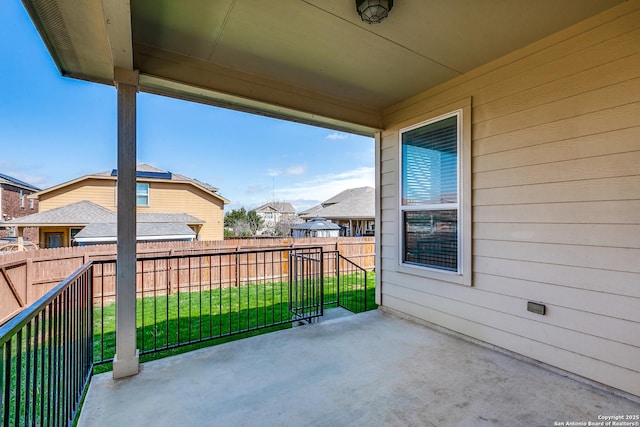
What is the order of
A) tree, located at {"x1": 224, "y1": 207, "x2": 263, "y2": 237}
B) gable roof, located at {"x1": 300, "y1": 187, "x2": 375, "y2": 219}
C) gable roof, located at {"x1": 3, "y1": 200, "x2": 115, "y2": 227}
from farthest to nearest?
tree, located at {"x1": 224, "y1": 207, "x2": 263, "y2": 237}
gable roof, located at {"x1": 300, "y1": 187, "x2": 375, "y2": 219}
gable roof, located at {"x1": 3, "y1": 200, "x2": 115, "y2": 227}

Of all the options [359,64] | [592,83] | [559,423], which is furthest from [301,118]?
[559,423]

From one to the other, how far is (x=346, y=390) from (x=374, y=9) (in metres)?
2.61

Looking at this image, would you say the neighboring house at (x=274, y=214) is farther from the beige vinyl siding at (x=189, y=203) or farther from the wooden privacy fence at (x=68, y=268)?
the wooden privacy fence at (x=68, y=268)

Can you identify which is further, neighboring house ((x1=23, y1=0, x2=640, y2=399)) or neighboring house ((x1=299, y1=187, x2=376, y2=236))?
neighboring house ((x1=299, y1=187, x2=376, y2=236))

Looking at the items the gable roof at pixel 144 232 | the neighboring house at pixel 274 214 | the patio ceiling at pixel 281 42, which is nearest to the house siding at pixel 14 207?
the gable roof at pixel 144 232

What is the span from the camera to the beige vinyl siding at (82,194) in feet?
32.0

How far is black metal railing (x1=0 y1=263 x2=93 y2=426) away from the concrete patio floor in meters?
0.26

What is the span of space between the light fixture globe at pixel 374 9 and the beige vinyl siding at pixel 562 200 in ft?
4.76

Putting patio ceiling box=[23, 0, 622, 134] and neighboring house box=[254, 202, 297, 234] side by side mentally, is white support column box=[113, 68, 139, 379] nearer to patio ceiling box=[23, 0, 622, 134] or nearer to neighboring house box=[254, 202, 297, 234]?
patio ceiling box=[23, 0, 622, 134]

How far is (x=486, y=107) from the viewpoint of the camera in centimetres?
280

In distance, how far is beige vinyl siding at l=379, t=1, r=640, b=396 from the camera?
1999mm

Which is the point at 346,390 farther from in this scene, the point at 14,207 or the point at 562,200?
the point at 14,207

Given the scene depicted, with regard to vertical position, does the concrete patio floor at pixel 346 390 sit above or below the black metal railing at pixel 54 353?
below

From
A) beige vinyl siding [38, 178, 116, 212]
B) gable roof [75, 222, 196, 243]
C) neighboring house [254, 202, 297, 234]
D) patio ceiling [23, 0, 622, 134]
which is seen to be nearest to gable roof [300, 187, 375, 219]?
neighboring house [254, 202, 297, 234]
